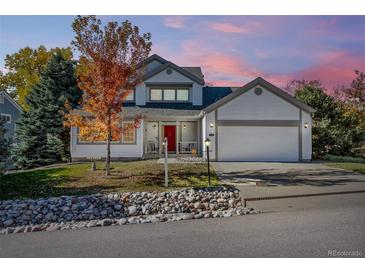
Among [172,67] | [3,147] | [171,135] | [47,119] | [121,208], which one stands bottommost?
[121,208]

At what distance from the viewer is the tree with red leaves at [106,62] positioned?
10375 millimetres

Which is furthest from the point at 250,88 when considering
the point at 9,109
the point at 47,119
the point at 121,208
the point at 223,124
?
the point at 9,109

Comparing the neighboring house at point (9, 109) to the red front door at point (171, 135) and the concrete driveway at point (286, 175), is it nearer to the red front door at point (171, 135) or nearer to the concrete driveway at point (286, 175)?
the red front door at point (171, 135)

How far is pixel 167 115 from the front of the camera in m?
16.0

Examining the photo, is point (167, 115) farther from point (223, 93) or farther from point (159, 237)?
point (159, 237)

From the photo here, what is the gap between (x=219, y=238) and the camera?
4848 millimetres

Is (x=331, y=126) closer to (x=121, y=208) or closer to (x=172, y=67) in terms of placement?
(x=172, y=67)

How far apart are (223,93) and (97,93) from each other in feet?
32.7

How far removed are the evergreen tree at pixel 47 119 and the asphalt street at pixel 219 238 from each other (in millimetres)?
12200

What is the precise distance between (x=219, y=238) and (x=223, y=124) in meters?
10.5

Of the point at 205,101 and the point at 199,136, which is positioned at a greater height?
the point at 205,101

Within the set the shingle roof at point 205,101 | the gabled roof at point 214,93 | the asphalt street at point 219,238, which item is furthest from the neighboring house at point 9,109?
the asphalt street at point 219,238

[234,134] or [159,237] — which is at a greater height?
[234,134]
